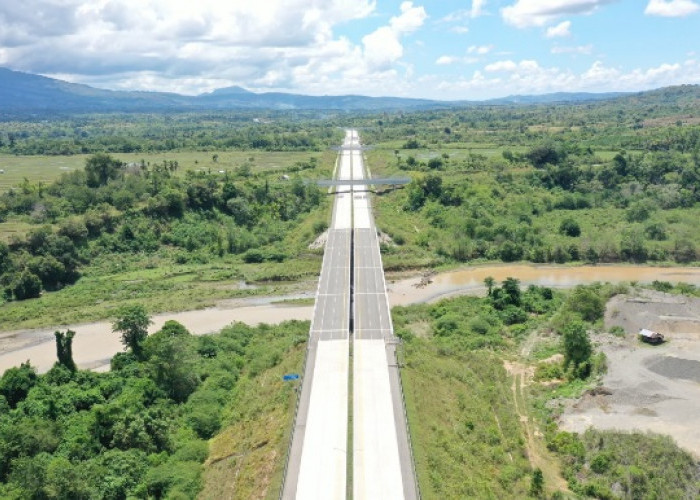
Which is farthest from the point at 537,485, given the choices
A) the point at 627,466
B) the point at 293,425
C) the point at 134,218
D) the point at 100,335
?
the point at 134,218

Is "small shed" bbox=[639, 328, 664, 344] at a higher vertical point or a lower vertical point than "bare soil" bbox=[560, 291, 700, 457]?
higher

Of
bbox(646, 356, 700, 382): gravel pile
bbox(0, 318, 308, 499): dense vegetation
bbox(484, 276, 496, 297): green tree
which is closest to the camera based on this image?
bbox(0, 318, 308, 499): dense vegetation

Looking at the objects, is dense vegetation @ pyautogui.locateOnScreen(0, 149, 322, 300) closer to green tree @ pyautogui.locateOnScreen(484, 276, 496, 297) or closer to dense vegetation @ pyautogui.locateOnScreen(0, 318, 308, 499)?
green tree @ pyautogui.locateOnScreen(484, 276, 496, 297)

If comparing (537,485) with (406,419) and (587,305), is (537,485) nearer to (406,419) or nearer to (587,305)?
(406,419)

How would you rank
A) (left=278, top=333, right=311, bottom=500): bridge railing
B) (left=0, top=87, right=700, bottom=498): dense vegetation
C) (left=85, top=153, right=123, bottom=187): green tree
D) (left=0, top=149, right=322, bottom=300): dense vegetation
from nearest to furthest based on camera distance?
1. (left=278, top=333, right=311, bottom=500): bridge railing
2. (left=0, top=87, right=700, bottom=498): dense vegetation
3. (left=0, top=149, right=322, bottom=300): dense vegetation
4. (left=85, top=153, right=123, bottom=187): green tree

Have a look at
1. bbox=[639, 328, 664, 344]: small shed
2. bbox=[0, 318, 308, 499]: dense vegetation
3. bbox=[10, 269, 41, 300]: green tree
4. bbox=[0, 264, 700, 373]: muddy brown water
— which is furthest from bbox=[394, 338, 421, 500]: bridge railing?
bbox=[10, 269, 41, 300]: green tree

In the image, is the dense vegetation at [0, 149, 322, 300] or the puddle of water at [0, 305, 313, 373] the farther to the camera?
the dense vegetation at [0, 149, 322, 300]

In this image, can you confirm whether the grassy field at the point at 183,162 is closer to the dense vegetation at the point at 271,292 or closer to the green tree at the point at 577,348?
the dense vegetation at the point at 271,292
